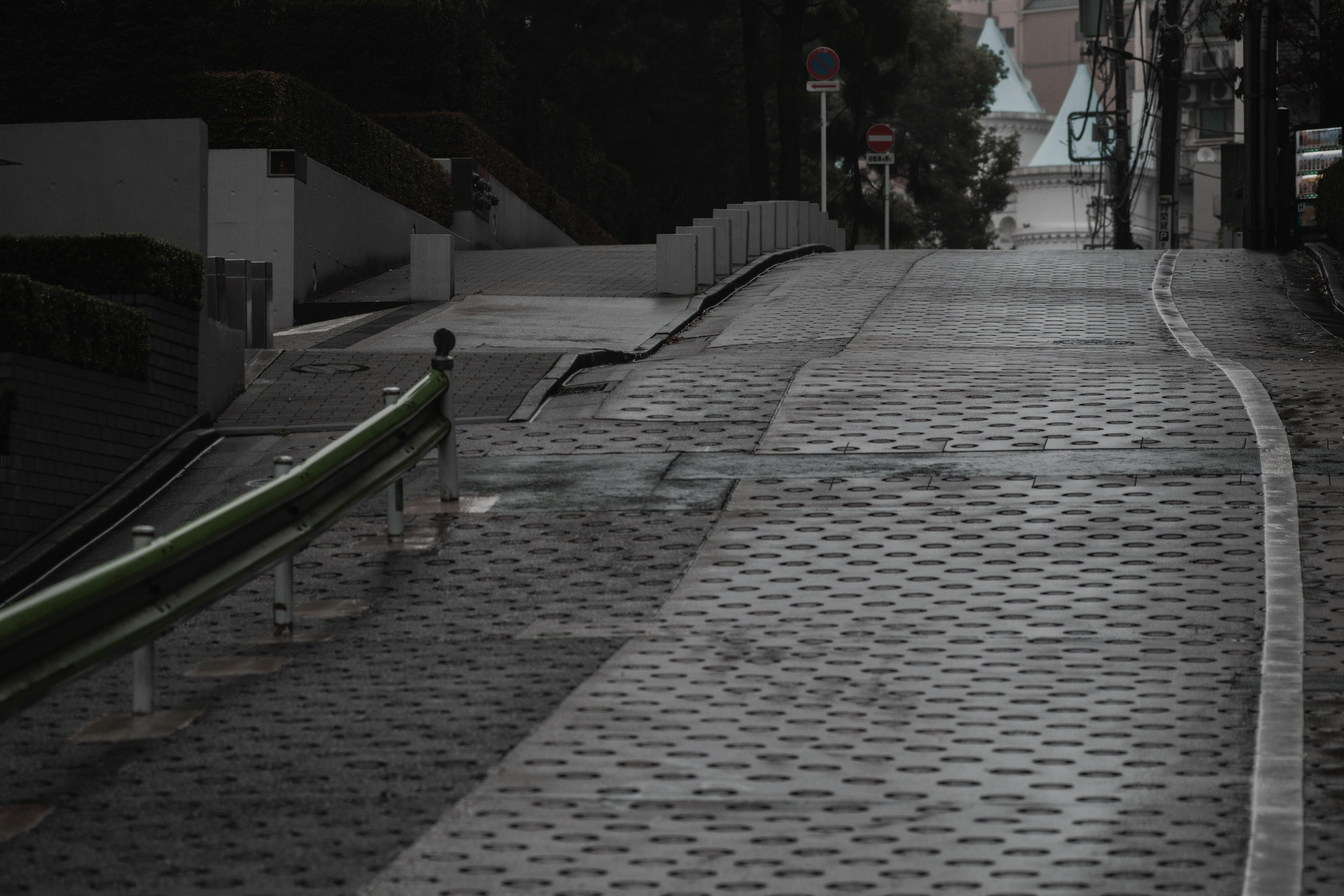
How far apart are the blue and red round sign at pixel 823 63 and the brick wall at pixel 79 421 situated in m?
22.1

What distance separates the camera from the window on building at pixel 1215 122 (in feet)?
296

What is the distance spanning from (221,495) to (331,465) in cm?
392

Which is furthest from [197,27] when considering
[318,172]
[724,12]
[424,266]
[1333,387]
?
[724,12]

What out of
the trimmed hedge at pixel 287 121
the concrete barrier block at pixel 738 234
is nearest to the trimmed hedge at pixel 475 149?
the trimmed hedge at pixel 287 121

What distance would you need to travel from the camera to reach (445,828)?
5.91 m

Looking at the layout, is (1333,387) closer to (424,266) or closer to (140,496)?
(140,496)

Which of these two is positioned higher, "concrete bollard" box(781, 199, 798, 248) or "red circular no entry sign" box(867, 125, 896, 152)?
"red circular no entry sign" box(867, 125, 896, 152)

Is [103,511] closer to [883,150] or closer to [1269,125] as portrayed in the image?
[1269,125]

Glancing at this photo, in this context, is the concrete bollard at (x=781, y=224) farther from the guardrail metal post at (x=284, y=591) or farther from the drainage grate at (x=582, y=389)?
the guardrail metal post at (x=284, y=591)

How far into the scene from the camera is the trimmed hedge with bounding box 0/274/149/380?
11820 mm

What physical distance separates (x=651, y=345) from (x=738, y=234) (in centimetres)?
787

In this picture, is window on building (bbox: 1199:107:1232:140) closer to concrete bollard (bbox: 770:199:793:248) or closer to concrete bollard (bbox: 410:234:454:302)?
concrete bollard (bbox: 770:199:793:248)

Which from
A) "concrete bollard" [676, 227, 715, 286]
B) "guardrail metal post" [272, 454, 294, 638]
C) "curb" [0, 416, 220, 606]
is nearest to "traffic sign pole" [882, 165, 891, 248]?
"concrete bollard" [676, 227, 715, 286]

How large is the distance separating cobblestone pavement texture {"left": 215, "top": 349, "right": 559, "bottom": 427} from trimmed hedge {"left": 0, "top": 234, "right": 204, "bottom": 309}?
159 cm
